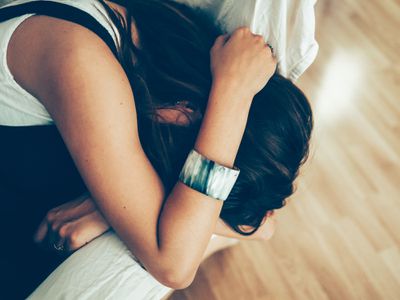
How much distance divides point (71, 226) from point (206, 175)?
1.08 feet

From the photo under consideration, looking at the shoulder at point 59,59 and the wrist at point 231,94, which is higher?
the wrist at point 231,94

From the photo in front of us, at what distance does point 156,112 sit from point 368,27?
1.58 metres

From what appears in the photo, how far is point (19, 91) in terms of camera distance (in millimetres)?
592

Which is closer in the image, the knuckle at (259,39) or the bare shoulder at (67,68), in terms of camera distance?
the bare shoulder at (67,68)

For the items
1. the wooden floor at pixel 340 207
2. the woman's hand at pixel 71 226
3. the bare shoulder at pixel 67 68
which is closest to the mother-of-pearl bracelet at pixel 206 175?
the bare shoulder at pixel 67 68

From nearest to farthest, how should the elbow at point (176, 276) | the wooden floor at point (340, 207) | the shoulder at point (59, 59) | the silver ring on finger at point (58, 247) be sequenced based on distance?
1. the shoulder at point (59, 59)
2. the elbow at point (176, 276)
3. the silver ring on finger at point (58, 247)
4. the wooden floor at point (340, 207)

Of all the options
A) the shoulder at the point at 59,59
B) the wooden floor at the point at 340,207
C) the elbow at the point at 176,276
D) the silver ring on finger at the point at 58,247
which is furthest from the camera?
the wooden floor at the point at 340,207

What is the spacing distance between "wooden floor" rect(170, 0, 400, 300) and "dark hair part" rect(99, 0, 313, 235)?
608 millimetres

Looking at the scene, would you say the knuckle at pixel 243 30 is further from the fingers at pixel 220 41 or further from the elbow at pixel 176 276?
the elbow at pixel 176 276

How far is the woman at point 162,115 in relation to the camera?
54 cm

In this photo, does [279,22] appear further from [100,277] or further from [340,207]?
[340,207]

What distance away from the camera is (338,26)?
1.77 metres

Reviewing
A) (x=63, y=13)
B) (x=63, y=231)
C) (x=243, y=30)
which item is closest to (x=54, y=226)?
(x=63, y=231)

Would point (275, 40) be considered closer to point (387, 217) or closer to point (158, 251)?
point (158, 251)
